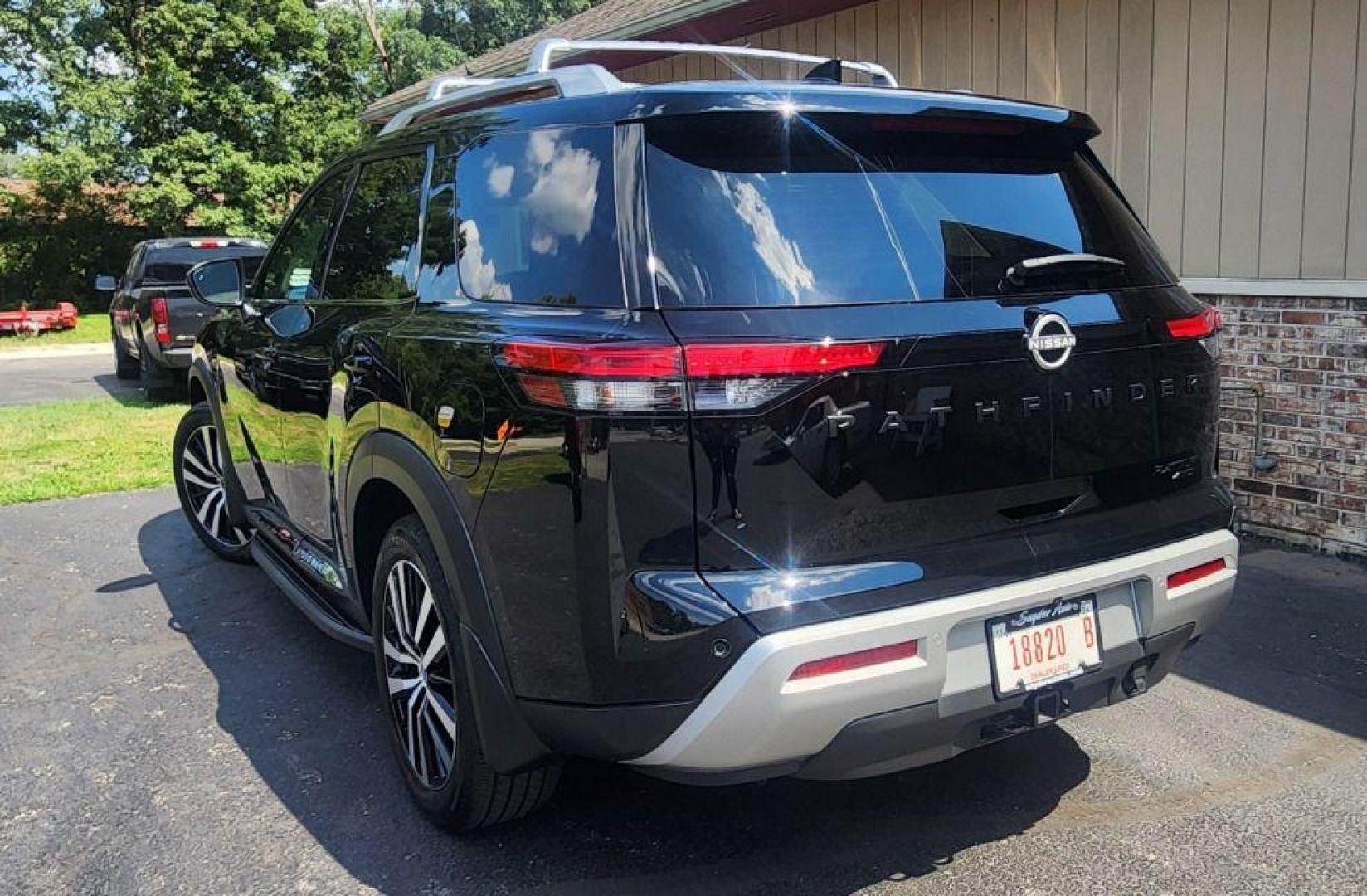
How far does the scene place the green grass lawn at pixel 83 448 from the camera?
26.3ft

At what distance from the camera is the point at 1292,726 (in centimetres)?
377

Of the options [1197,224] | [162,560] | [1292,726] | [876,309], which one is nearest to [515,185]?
[876,309]

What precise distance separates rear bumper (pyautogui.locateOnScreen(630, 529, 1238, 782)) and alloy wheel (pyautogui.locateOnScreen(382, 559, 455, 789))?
745 mm

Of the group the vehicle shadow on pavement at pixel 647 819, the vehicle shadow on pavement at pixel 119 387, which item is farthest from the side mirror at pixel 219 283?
the vehicle shadow on pavement at pixel 119 387

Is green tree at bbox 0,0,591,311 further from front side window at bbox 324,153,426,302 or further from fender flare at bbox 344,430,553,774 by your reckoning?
fender flare at bbox 344,430,553,774

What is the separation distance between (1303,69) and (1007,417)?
13.4ft

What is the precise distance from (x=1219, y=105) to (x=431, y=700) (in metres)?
5.10

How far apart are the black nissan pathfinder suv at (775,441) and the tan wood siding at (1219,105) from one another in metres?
3.04

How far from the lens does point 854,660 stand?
2.34 meters

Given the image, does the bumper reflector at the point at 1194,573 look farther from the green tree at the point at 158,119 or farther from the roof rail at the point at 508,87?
the green tree at the point at 158,119

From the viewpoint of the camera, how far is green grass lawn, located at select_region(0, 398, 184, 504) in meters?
8.01

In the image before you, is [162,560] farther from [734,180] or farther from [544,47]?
[734,180]

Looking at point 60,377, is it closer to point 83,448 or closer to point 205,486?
point 83,448

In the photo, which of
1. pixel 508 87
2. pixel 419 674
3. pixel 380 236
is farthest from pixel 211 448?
pixel 508 87
